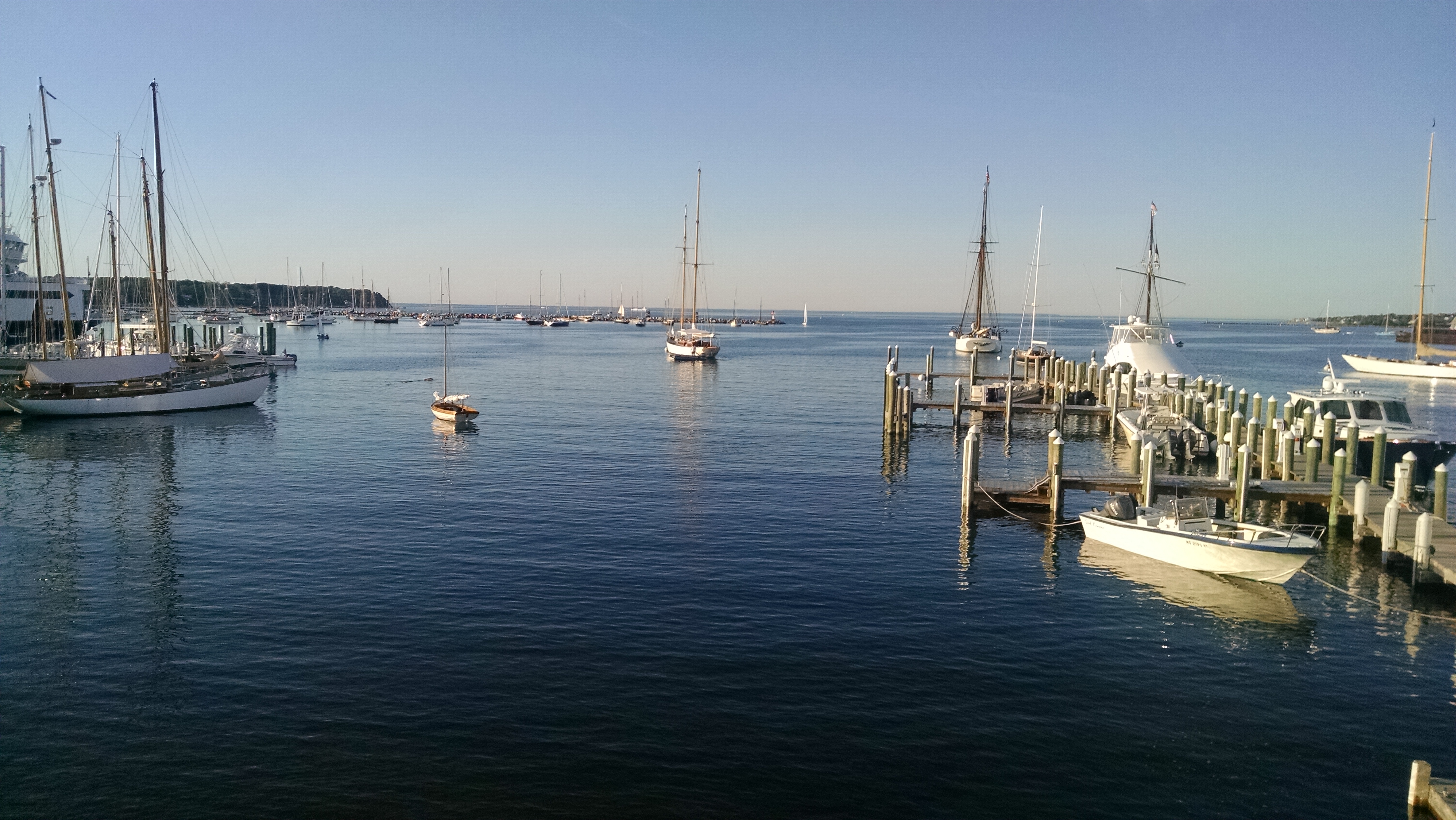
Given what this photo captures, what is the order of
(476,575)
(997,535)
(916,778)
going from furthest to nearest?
(997,535), (476,575), (916,778)

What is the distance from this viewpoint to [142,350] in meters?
81.4

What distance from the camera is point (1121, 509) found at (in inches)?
1192

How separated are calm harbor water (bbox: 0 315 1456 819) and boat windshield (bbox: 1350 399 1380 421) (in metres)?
13.1

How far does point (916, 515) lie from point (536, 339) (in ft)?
523

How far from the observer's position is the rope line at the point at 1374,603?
24.5 m

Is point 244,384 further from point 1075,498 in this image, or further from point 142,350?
point 1075,498

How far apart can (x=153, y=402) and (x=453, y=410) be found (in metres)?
22.3

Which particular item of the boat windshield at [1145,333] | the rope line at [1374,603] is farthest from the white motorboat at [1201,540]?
the boat windshield at [1145,333]

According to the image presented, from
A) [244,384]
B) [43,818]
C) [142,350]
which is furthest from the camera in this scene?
[142,350]

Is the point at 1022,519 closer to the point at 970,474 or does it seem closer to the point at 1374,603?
the point at 970,474

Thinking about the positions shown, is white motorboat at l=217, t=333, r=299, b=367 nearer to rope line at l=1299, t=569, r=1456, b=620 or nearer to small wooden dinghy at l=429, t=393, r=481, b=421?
small wooden dinghy at l=429, t=393, r=481, b=421

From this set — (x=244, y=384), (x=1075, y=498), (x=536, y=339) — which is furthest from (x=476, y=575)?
(x=536, y=339)

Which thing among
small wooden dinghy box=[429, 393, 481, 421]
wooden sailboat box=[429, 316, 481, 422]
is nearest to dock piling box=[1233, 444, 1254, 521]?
Answer: wooden sailboat box=[429, 316, 481, 422]

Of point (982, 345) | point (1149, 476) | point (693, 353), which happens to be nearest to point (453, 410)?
point (1149, 476)
